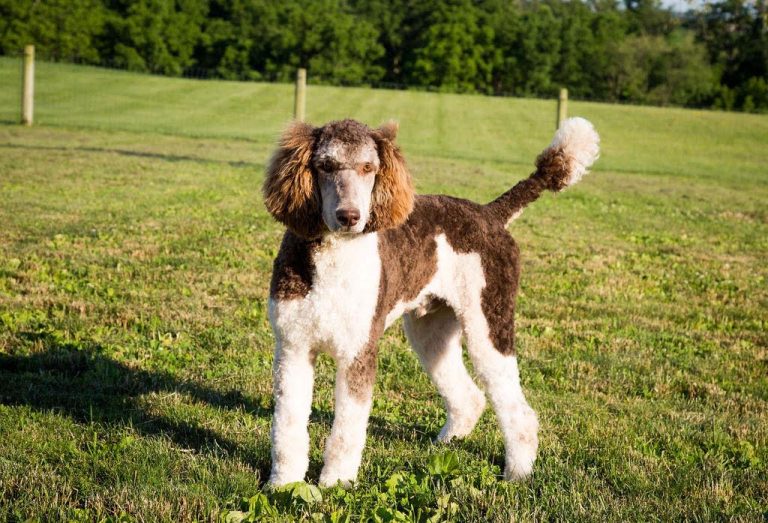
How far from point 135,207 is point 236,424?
861cm

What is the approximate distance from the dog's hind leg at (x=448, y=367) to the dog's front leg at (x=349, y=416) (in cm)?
106

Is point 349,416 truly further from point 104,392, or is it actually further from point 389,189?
point 104,392

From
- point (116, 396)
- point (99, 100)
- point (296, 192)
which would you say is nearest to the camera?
point (296, 192)

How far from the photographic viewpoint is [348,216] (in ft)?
12.2

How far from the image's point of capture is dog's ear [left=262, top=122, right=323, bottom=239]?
3.89 meters

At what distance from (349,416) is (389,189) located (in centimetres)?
116

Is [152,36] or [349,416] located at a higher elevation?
[152,36]

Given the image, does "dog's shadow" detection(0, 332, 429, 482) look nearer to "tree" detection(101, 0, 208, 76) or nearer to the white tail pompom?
the white tail pompom

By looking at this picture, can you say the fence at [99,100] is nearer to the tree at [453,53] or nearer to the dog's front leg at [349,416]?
the dog's front leg at [349,416]

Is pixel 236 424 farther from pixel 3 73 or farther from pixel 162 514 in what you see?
pixel 3 73

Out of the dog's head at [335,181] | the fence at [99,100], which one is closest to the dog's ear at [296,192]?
the dog's head at [335,181]

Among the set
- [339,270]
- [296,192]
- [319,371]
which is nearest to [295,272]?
[339,270]

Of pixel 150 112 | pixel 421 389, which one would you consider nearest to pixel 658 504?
pixel 421 389

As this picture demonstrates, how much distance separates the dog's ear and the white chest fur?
15cm
